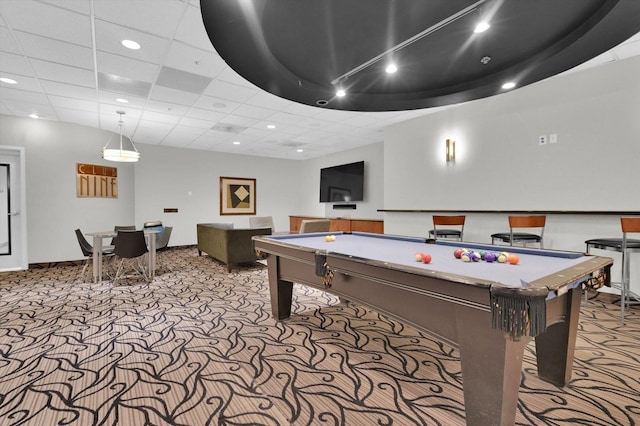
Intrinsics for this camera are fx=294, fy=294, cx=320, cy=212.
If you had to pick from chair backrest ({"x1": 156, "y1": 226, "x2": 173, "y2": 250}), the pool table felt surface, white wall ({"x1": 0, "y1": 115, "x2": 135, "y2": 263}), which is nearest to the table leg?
chair backrest ({"x1": 156, "y1": 226, "x2": 173, "y2": 250})

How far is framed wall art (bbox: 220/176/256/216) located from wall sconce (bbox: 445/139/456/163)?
6577 mm

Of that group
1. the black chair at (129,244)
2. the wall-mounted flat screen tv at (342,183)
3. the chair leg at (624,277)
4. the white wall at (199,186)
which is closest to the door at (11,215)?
the white wall at (199,186)

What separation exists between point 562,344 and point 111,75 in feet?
17.6

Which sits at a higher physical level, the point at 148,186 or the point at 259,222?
the point at 148,186

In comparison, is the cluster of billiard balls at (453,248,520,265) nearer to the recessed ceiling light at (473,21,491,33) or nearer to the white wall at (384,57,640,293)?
the recessed ceiling light at (473,21,491,33)

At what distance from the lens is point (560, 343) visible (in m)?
1.91

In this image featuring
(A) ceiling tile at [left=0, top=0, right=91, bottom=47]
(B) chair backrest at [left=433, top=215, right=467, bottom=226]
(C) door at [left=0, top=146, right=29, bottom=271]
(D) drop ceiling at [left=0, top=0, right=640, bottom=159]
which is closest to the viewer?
(A) ceiling tile at [left=0, top=0, right=91, bottom=47]

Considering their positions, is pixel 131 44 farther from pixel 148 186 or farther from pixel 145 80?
pixel 148 186

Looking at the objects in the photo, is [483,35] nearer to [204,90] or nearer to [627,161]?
[627,161]

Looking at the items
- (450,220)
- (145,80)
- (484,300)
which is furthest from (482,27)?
(145,80)

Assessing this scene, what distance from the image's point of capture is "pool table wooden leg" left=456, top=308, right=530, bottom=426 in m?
1.32

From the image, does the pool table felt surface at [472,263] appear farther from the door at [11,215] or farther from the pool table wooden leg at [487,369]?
the door at [11,215]

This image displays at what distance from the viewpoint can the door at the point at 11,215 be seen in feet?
18.3

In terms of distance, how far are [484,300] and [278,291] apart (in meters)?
2.13
